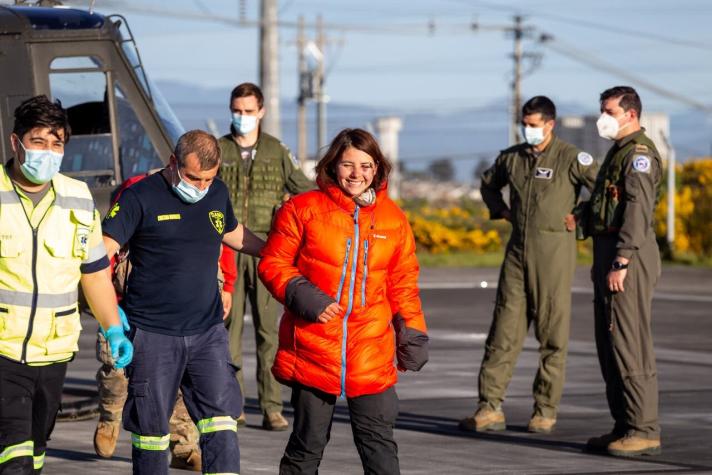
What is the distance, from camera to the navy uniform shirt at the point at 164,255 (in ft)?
22.8

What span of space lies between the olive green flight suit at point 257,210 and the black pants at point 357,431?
320cm

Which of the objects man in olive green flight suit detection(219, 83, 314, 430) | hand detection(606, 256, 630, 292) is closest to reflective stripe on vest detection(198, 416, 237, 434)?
man in olive green flight suit detection(219, 83, 314, 430)

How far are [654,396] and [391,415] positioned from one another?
9.41 feet

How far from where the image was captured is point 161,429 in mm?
6961

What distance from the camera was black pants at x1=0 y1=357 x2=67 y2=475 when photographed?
20.3ft

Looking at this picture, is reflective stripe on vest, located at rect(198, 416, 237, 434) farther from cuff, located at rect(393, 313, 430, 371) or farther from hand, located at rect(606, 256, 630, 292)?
hand, located at rect(606, 256, 630, 292)

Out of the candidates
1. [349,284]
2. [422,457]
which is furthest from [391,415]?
[422,457]

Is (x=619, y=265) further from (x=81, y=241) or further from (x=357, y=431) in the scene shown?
(x=81, y=241)

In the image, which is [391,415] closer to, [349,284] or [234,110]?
[349,284]

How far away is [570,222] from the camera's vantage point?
32.0 ft

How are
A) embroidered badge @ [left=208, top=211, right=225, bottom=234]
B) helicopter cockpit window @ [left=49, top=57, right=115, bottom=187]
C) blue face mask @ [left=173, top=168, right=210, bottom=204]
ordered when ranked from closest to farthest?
blue face mask @ [left=173, top=168, right=210, bottom=204] < embroidered badge @ [left=208, top=211, right=225, bottom=234] < helicopter cockpit window @ [left=49, top=57, right=115, bottom=187]

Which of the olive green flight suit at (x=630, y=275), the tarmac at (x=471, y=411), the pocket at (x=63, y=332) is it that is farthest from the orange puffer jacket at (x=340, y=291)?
the olive green flight suit at (x=630, y=275)

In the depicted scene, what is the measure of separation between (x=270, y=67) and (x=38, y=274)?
907 inches

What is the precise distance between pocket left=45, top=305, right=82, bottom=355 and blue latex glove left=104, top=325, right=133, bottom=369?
0.62ft
